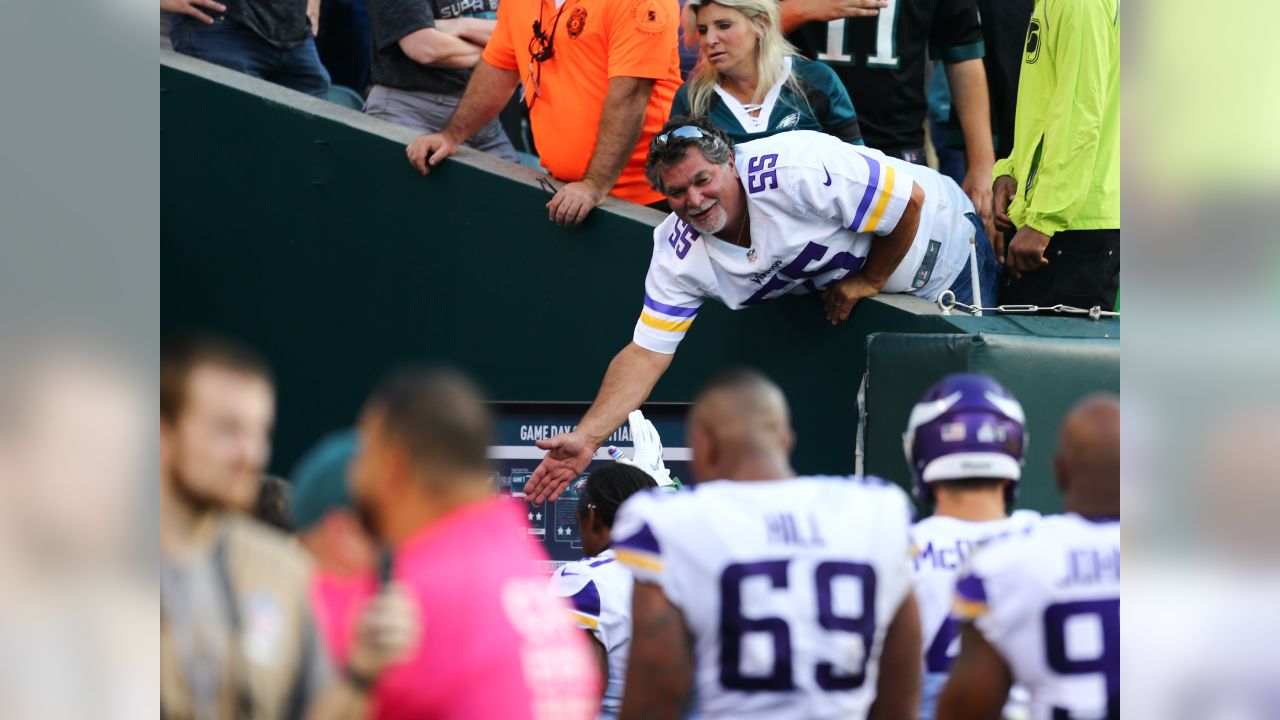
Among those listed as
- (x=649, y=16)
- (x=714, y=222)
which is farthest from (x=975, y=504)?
(x=649, y=16)

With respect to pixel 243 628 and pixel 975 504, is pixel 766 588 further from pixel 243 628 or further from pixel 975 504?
pixel 243 628

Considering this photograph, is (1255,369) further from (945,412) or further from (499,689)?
(499,689)

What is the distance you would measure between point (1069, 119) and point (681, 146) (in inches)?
46.8

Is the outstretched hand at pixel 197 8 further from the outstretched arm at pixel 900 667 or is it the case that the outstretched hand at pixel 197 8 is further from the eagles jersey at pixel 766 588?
the outstretched arm at pixel 900 667

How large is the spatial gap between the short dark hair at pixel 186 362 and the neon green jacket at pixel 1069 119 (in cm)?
281

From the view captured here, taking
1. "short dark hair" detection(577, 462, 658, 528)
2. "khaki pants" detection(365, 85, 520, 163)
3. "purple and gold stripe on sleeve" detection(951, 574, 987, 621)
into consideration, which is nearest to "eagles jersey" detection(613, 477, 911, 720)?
"purple and gold stripe on sleeve" detection(951, 574, 987, 621)

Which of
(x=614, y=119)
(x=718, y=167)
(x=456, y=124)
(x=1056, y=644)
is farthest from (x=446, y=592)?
(x=456, y=124)

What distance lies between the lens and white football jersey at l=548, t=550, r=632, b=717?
11.7 feet

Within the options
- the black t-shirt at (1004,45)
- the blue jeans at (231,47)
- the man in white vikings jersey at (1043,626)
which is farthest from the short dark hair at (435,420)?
→ the black t-shirt at (1004,45)

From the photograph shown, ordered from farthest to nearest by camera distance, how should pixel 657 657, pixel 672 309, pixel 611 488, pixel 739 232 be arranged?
1. pixel 672 309
2. pixel 739 232
3. pixel 611 488
4. pixel 657 657

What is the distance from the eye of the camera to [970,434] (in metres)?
2.92

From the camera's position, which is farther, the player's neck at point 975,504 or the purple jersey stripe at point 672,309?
the purple jersey stripe at point 672,309

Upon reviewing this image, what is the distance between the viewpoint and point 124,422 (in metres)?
2.41

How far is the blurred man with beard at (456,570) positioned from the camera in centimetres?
219
